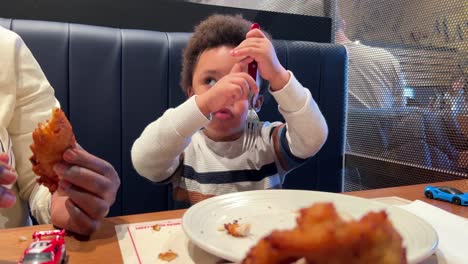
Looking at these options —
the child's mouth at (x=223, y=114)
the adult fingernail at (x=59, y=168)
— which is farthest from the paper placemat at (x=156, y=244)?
the child's mouth at (x=223, y=114)

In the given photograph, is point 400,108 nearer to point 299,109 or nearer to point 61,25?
point 299,109

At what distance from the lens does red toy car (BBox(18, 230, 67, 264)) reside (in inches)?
16.8

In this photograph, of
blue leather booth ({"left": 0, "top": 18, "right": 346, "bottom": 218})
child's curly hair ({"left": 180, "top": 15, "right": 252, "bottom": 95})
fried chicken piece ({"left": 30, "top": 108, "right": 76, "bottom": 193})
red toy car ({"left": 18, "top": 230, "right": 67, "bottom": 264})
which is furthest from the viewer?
blue leather booth ({"left": 0, "top": 18, "right": 346, "bottom": 218})

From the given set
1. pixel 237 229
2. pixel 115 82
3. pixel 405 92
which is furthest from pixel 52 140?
pixel 405 92

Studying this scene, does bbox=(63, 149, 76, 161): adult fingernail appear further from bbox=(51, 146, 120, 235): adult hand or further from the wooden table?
the wooden table

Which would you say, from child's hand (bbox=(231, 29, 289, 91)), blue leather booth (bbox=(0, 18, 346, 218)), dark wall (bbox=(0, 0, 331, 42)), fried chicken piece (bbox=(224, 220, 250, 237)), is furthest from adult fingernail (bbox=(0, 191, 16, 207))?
dark wall (bbox=(0, 0, 331, 42))

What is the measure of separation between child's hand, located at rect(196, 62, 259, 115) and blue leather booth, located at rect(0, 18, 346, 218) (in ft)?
1.85

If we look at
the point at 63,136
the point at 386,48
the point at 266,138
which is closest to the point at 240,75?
the point at 266,138

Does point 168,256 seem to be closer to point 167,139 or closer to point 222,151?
point 167,139

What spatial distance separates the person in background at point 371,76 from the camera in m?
1.34

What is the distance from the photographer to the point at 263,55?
91cm

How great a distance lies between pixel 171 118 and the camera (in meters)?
0.92

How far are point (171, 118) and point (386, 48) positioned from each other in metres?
0.86

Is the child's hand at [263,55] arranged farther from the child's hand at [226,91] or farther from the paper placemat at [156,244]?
the paper placemat at [156,244]
